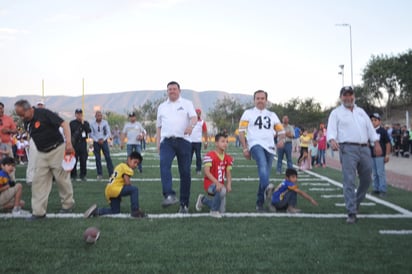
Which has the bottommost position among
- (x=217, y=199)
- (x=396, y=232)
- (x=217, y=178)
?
(x=396, y=232)

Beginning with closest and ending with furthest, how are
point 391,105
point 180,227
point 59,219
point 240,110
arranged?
point 180,227, point 59,219, point 391,105, point 240,110

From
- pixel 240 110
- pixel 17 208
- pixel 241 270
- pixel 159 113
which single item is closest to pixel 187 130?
pixel 159 113

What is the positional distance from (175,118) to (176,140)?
35 cm

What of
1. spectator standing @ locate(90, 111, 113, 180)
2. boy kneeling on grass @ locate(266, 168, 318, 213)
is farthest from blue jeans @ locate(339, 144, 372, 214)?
spectator standing @ locate(90, 111, 113, 180)

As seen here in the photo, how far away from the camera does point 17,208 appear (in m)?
7.46

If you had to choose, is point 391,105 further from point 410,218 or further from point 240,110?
point 410,218

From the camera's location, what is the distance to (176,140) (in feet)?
25.1

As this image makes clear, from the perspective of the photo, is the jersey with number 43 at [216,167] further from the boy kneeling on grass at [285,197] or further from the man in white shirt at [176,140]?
the boy kneeling on grass at [285,197]

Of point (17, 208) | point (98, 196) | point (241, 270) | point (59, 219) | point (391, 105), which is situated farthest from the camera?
point (391, 105)

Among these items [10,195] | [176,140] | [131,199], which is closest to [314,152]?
[176,140]

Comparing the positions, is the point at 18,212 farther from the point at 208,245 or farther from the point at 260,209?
the point at 260,209

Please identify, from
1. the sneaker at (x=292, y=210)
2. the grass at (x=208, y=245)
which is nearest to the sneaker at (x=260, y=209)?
the grass at (x=208, y=245)

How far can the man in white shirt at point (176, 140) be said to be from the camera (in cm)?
761

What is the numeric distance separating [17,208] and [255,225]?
3.71 metres
